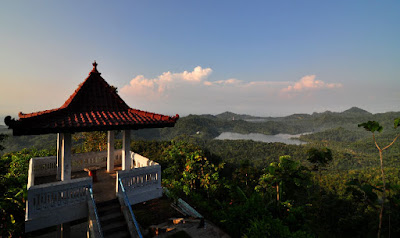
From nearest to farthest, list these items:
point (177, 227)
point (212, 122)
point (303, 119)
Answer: point (177, 227) < point (212, 122) < point (303, 119)

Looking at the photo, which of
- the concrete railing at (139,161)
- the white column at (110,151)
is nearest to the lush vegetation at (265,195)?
the concrete railing at (139,161)

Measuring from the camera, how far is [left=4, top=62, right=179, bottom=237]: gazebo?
19.7ft

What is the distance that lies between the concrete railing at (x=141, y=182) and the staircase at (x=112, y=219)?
562 mm

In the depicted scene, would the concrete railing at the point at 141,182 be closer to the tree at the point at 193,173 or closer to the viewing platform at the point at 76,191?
the viewing platform at the point at 76,191

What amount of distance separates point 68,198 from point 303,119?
202 m

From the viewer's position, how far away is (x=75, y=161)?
11.4m

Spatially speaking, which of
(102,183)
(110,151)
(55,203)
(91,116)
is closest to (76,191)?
(55,203)

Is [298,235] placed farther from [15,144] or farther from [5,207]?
[15,144]

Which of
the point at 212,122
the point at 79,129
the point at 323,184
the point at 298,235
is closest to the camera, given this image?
the point at 79,129

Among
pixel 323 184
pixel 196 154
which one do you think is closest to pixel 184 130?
pixel 323 184

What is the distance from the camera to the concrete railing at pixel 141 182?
769 cm

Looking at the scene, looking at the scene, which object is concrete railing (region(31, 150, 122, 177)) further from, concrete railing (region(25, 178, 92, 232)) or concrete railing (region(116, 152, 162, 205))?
concrete railing (region(116, 152, 162, 205))

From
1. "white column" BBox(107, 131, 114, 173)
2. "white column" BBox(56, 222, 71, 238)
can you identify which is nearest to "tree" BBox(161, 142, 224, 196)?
"white column" BBox(107, 131, 114, 173)

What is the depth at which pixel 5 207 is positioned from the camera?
25.6 ft
